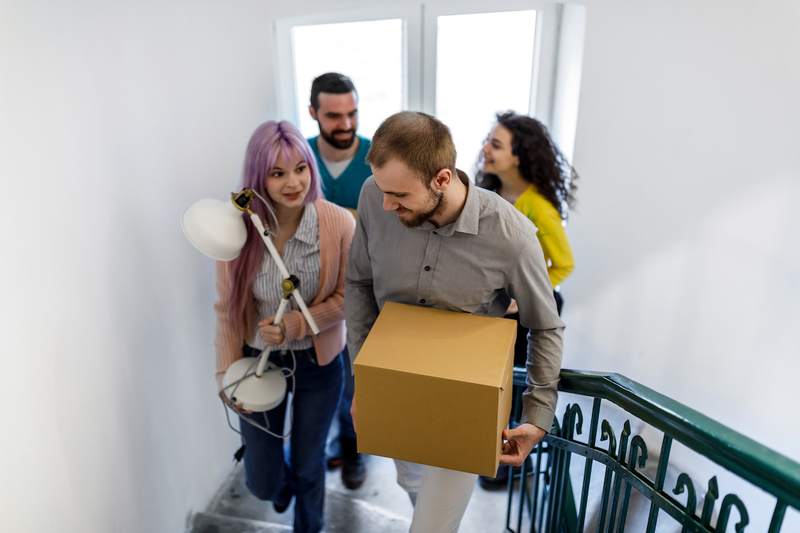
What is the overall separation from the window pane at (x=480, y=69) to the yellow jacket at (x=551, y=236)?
54 centimetres

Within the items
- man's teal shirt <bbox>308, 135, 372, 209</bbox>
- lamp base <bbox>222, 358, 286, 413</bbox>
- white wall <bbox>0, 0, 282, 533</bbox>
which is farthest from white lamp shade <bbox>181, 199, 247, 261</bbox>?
man's teal shirt <bbox>308, 135, 372, 209</bbox>

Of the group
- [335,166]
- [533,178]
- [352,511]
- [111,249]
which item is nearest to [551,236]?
[533,178]

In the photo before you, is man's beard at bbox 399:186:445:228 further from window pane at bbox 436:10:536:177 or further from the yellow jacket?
window pane at bbox 436:10:536:177

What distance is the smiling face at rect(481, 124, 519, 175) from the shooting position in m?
2.39

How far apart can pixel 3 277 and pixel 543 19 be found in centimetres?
237

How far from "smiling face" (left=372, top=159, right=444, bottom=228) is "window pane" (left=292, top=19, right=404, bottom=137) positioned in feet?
5.31

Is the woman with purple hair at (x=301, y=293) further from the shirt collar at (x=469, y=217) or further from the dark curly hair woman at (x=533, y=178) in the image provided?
the dark curly hair woman at (x=533, y=178)

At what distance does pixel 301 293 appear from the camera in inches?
73.2

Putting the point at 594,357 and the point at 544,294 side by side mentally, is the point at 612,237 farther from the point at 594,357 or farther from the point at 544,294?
the point at 544,294

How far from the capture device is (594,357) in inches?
120

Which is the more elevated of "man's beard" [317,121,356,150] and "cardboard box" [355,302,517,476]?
"man's beard" [317,121,356,150]

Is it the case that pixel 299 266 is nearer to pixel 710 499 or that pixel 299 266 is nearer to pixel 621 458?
pixel 621 458

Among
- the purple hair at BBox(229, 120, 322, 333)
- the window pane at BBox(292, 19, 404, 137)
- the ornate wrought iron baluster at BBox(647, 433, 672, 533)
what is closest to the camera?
the ornate wrought iron baluster at BBox(647, 433, 672, 533)

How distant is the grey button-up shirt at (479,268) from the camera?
4.57 feet
